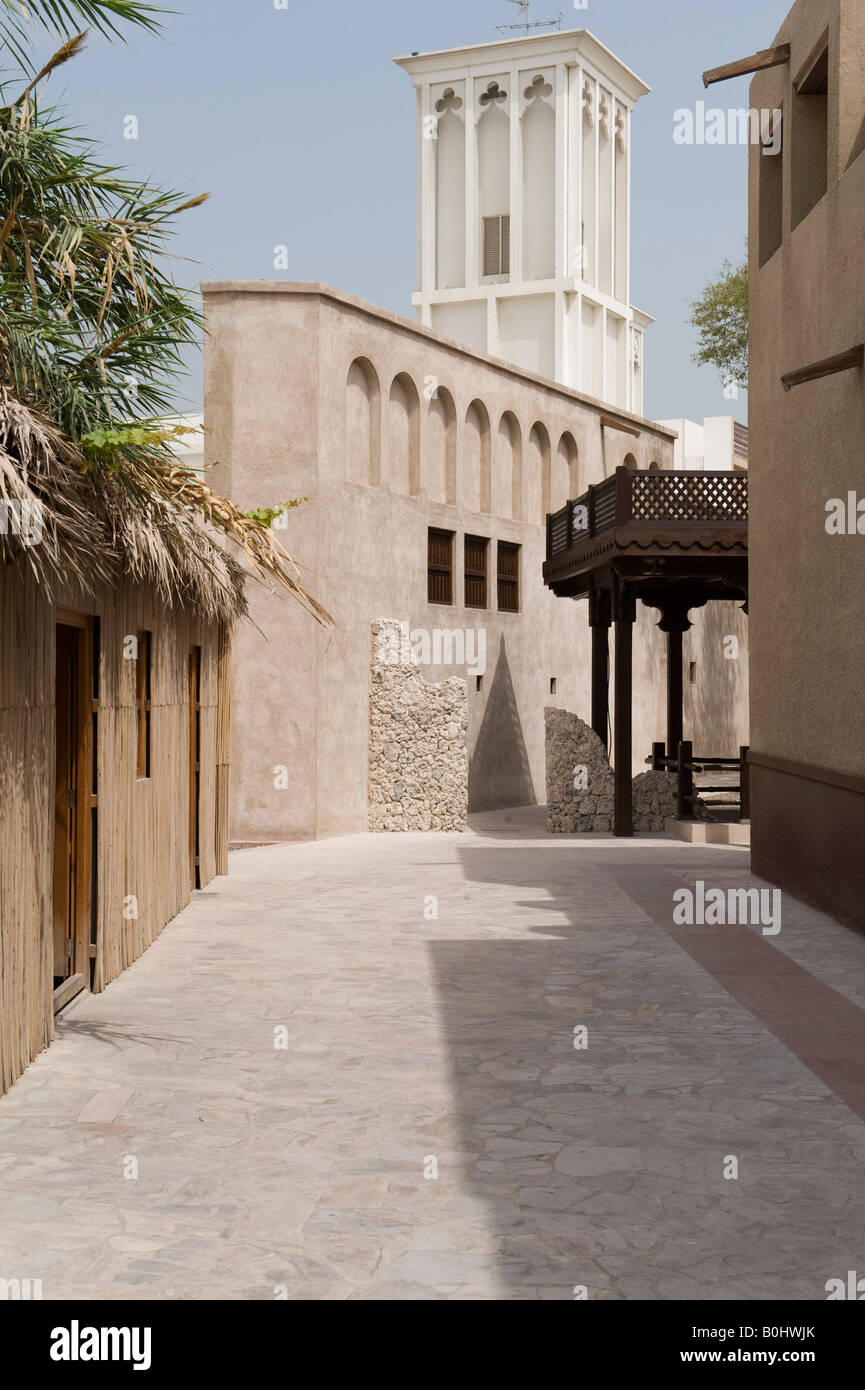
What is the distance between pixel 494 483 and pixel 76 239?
670 inches

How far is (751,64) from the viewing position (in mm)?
13656

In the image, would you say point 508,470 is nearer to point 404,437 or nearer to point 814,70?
point 404,437

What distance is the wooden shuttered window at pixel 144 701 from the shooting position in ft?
33.8

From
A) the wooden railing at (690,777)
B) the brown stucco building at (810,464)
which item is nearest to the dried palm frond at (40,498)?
the brown stucco building at (810,464)

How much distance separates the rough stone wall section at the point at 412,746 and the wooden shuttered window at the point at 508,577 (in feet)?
12.7

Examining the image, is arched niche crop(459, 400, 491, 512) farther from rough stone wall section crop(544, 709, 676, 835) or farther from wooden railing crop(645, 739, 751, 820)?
wooden railing crop(645, 739, 751, 820)

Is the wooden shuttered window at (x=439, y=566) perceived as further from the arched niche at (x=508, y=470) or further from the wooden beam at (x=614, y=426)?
the wooden beam at (x=614, y=426)

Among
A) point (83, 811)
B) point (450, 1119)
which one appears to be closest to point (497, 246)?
point (83, 811)

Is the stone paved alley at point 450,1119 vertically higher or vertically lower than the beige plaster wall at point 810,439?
lower

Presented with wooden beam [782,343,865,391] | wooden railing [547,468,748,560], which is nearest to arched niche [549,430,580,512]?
wooden railing [547,468,748,560]

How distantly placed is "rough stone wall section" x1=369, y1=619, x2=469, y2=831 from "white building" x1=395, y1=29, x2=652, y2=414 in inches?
958

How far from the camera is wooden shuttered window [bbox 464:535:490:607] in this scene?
23.2m

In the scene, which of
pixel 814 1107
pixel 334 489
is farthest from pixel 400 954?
pixel 334 489

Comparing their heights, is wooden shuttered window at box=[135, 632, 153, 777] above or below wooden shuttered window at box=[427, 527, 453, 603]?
below
